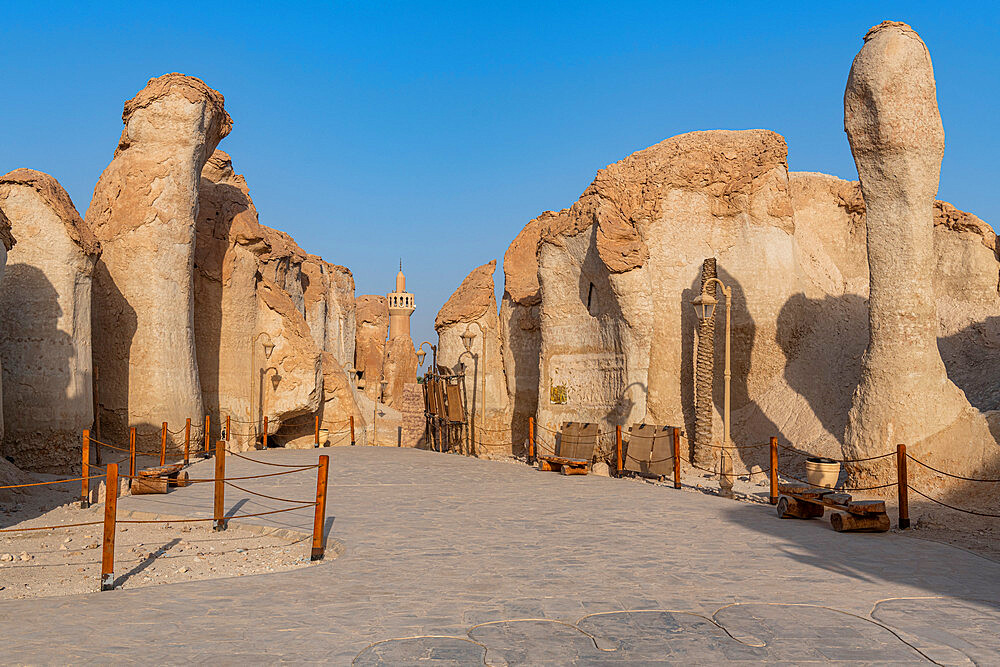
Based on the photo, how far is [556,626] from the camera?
5.12 m

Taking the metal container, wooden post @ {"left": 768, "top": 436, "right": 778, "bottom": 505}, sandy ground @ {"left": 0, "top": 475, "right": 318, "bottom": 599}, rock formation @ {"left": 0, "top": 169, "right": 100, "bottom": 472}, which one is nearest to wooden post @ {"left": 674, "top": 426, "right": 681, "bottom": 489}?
wooden post @ {"left": 768, "top": 436, "right": 778, "bottom": 505}

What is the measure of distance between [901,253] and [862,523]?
5287 millimetres

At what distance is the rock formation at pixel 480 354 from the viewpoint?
912 inches

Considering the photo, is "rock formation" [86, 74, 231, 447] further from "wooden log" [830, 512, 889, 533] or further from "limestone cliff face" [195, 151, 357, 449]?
"wooden log" [830, 512, 889, 533]

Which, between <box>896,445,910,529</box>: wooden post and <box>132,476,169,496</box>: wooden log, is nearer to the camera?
<box>896,445,910,529</box>: wooden post

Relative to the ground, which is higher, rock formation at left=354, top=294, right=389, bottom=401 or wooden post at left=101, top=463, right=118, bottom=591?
rock formation at left=354, top=294, right=389, bottom=401

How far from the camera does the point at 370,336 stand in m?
60.1

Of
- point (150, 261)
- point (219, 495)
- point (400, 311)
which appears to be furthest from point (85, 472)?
point (400, 311)

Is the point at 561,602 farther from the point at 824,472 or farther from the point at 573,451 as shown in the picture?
the point at 573,451

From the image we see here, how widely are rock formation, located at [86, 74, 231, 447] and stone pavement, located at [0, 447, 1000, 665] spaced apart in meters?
8.18

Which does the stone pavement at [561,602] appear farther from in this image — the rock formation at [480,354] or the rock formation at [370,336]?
the rock formation at [370,336]

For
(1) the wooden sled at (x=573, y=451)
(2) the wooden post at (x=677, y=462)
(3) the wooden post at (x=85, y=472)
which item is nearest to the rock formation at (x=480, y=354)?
(1) the wooden sled at (x=573, y=451)

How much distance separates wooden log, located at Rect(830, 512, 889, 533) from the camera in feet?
28.3

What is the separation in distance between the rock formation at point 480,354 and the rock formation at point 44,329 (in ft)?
33.9
